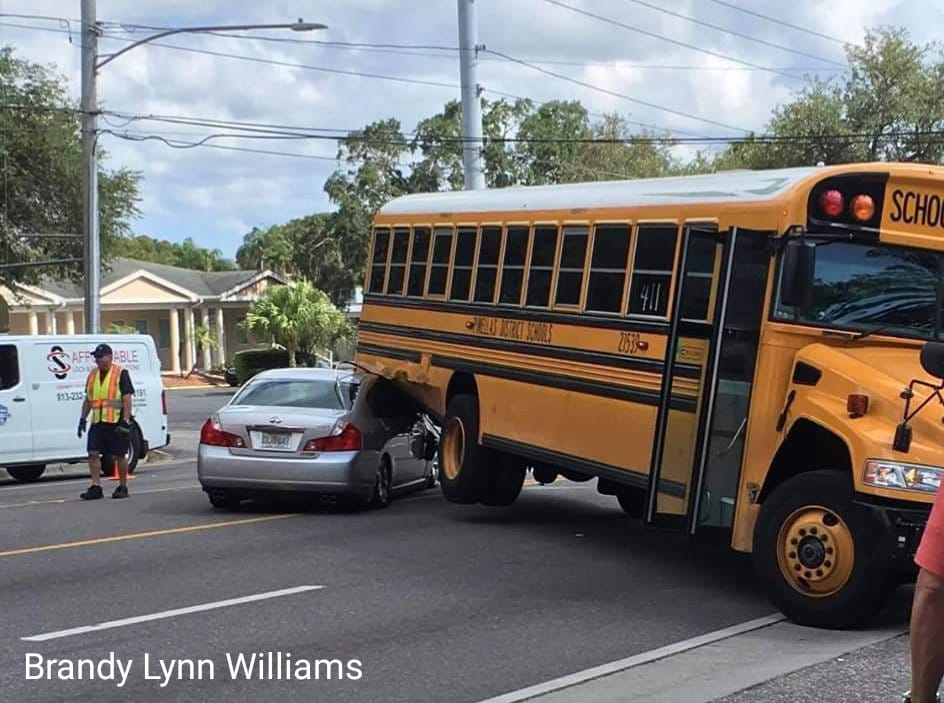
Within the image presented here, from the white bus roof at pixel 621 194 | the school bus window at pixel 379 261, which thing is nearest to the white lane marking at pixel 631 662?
the white bus roof at pixel 621 194

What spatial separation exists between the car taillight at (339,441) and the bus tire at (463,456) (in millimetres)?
937

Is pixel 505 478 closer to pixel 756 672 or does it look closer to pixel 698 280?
pixel 698 280

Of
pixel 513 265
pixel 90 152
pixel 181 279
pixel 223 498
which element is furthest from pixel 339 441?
pixel 181 279

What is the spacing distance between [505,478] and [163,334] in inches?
2121

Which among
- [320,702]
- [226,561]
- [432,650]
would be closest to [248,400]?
[226,561]

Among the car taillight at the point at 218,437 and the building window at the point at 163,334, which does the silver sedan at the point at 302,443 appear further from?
the building window at the point at 163,334

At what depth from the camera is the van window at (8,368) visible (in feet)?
66.2

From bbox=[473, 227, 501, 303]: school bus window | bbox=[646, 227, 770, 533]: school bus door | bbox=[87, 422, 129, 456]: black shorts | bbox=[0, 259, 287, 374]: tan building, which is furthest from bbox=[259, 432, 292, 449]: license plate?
bbox=[0, 259, 287, 374]: tan building

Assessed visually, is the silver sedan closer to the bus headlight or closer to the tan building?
the bus headlight

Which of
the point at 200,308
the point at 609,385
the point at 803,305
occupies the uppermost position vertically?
the point at 803,305

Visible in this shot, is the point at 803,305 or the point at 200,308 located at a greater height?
the point at 803,305

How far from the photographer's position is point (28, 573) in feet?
33.5

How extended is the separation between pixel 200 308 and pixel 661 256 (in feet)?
191

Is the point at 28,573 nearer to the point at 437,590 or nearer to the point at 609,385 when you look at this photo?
the point at 437,590
